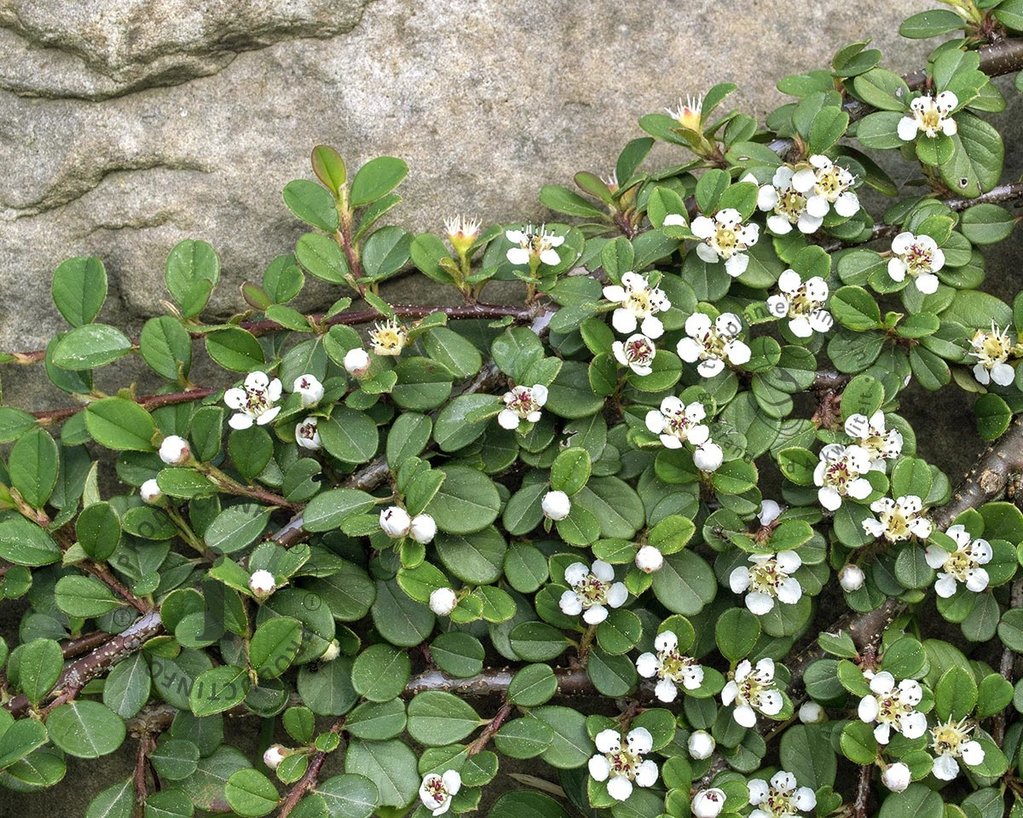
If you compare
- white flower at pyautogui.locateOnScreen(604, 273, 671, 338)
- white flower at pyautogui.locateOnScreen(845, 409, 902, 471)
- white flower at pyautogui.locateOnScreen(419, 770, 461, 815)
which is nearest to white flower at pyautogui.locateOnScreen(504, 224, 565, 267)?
white flower at pyautogui.locateOnScreen(604, 273, 671, 338)

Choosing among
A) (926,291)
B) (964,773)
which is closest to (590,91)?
(926,291)

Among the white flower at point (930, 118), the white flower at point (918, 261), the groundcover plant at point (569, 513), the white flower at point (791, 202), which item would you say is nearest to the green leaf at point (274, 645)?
the groundcover plant at point (569, 513)

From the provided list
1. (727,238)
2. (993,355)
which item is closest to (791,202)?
(727,238)

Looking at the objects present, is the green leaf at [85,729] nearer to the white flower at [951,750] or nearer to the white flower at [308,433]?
the white flower at [308,433]

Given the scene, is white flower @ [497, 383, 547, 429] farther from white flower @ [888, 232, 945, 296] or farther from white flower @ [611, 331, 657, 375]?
white flower @ [888, 232, 945, 296]

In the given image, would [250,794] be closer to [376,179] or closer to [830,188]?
[376,179]

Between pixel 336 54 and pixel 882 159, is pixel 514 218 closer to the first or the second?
pixel 336 54
